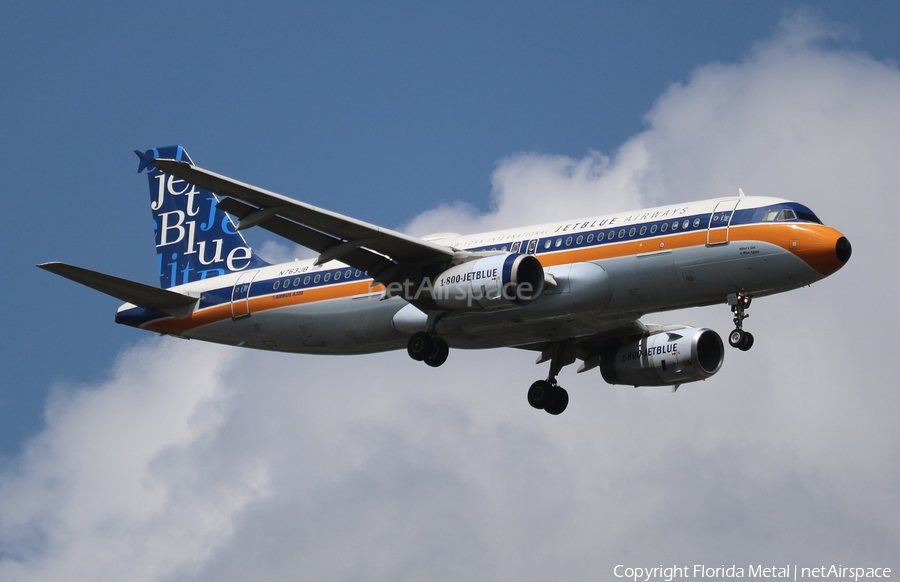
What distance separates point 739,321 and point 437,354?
9.01 meters

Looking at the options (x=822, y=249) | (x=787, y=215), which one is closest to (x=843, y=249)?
(x=822, y=249)

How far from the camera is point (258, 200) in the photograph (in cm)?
3706

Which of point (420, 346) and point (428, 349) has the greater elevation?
point (420, 346)

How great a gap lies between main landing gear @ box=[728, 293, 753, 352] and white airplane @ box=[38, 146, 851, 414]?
39 mm

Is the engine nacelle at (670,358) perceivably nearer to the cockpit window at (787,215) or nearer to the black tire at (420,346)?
the black tire at (420,346)

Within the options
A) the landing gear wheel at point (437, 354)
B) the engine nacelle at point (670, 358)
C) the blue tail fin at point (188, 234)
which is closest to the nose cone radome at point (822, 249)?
the engine nacelle at point (670, 358)

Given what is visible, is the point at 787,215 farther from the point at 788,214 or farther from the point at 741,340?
the point at 741,340

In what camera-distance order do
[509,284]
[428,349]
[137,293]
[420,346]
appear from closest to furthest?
1. [509,284]
2. [428,349]
3. [420,346]
4. [137,293]

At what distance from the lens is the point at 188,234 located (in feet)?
168

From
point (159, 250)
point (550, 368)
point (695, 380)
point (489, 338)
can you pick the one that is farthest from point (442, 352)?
point (159, 250)

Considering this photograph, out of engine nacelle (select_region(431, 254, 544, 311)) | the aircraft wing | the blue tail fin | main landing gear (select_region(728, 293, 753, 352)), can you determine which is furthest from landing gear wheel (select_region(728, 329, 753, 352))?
the blue tail fin

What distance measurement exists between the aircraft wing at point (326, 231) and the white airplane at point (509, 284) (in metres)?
0.05

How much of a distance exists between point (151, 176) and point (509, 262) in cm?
2085

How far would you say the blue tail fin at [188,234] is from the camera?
49125 millimetres
